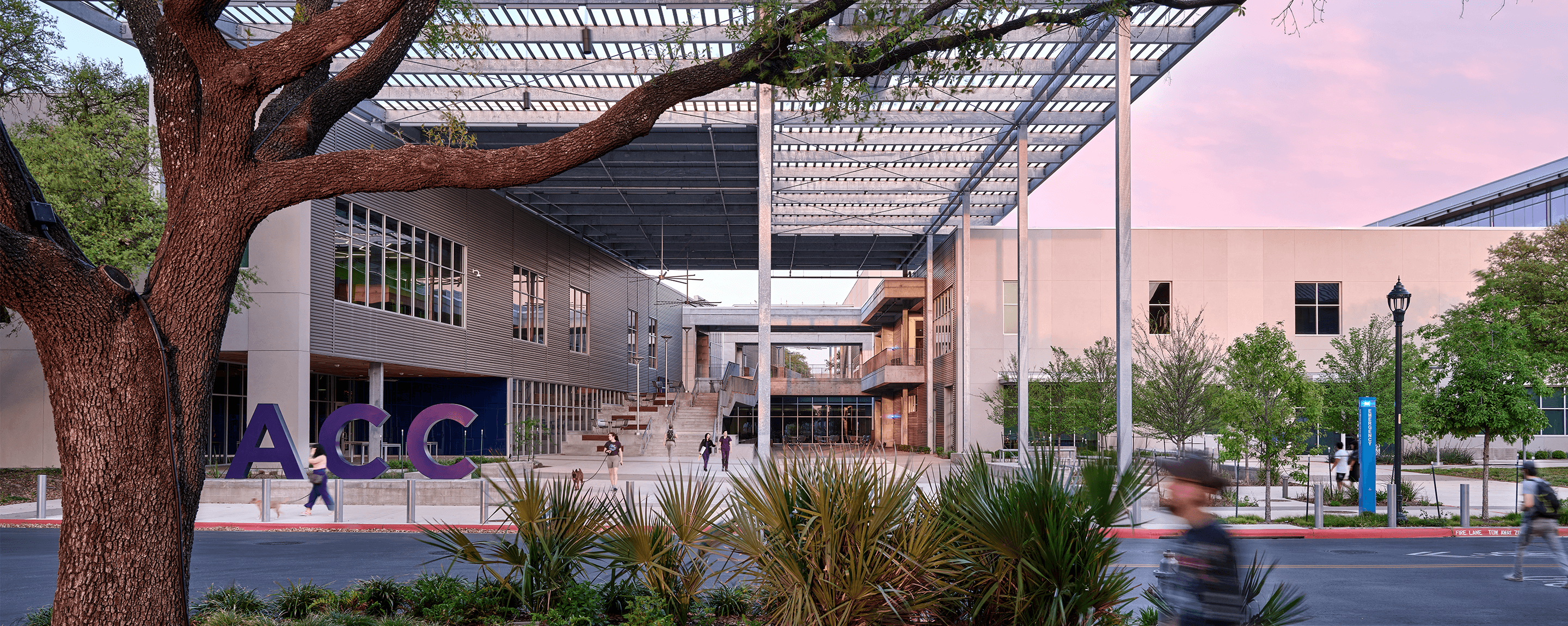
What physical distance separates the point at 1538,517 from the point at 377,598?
13.1m

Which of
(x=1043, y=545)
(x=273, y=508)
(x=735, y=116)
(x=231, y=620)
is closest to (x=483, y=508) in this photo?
(x=273, y=508)

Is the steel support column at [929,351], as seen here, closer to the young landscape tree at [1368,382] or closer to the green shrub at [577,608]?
the young landscape tree at [1368,382]

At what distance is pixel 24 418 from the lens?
2831cm

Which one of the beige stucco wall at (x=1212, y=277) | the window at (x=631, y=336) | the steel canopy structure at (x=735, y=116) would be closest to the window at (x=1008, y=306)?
the beige stucco wall at (x=1212, y=277)

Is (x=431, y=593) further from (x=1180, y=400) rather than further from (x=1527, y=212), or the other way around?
(x=1527, y=212)

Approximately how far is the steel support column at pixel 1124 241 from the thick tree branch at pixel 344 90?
15829 mm

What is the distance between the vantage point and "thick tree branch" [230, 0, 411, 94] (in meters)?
7.05

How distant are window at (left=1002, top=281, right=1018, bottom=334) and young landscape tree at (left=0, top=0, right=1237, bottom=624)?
33.6m

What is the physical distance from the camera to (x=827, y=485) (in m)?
6.72

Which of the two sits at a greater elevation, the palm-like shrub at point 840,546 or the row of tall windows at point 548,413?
the palm-like shrub at point 840,546

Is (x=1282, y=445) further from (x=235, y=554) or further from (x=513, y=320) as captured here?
(x=513, y=320)

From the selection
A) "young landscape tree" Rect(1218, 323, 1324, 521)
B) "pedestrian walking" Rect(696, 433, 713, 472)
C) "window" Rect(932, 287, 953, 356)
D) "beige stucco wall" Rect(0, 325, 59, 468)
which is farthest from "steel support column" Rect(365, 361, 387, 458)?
"young landscape tree" Rect(1218, 323, 1324, 521)

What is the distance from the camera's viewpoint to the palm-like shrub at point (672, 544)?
7.57 metres

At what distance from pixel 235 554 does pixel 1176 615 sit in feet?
43.3
